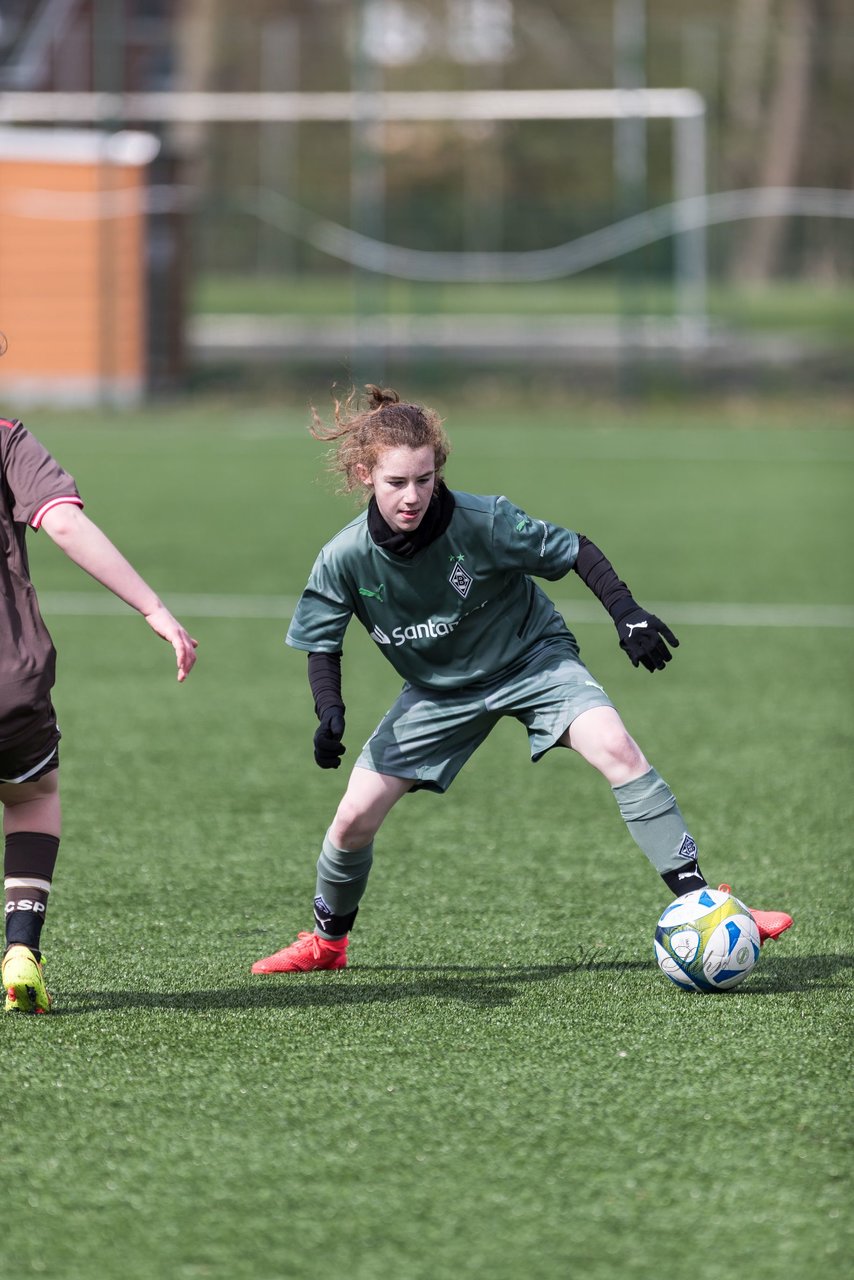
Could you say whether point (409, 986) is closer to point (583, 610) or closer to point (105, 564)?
point (105, 564)

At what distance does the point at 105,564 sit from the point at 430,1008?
3.91ft

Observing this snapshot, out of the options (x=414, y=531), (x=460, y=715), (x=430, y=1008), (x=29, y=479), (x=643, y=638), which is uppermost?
(x=29, y=479)

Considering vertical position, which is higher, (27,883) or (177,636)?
(177,636)

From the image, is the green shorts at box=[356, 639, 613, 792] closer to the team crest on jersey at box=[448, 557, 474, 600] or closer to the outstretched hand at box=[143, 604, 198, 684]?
the team crest on jersey at box=[448, 557, 474, 600]

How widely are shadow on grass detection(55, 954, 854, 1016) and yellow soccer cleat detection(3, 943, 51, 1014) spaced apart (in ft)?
0.22

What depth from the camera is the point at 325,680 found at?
14.3 ft

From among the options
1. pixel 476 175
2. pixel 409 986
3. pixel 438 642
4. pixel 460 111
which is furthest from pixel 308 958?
pixel 476 175

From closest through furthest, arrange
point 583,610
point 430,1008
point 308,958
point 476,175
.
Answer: point 430,1008 < point 308,958 < point 583,610 < point 476,175

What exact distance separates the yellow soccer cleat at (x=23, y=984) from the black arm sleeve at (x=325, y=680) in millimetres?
822

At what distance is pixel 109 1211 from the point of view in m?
3.05

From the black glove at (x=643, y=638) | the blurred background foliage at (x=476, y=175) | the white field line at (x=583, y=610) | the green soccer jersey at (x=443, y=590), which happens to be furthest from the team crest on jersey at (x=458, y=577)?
the blurred background foliage at (x=476, y=175)

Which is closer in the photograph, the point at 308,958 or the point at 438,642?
the point at 438,642

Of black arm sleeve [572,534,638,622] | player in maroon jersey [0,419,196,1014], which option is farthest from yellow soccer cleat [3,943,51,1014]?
black arm sleeve [572,534,638,622]

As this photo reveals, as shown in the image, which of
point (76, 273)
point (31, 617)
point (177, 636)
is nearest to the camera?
point (177, 636)
